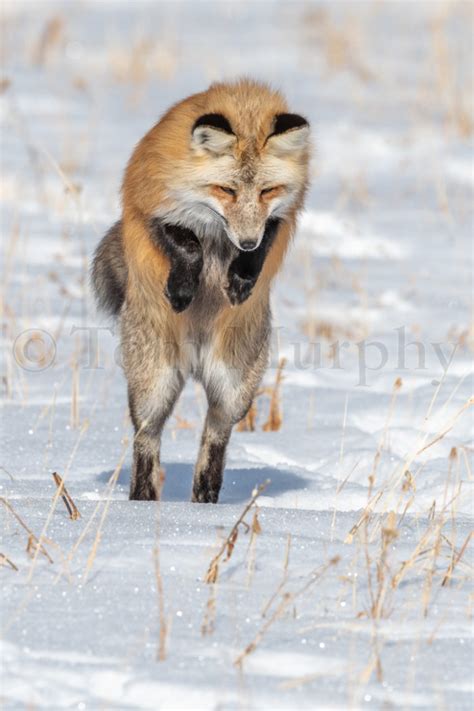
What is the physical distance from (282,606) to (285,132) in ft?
8.52

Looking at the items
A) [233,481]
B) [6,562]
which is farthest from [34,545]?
[233,481]

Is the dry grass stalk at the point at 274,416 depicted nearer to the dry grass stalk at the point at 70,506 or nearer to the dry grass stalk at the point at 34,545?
the dry grass stalk at the point at 70,506

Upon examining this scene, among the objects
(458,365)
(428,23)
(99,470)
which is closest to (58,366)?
(99,470)

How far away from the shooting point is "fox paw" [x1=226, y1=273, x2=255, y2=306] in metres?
5.60

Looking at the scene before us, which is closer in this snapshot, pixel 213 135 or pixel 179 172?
pixel 213 135

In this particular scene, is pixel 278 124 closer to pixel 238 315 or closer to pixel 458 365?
pixel 238 315

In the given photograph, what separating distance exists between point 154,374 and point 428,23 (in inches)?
742

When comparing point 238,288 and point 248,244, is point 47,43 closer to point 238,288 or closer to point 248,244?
point 238,288

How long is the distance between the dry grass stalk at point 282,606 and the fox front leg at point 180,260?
1839 mm

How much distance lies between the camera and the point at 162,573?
13.2 feet

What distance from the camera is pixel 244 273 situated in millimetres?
5598

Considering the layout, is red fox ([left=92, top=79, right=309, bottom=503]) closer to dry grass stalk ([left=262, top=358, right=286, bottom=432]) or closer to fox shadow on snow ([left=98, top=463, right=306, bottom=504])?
fox shadow on snow ([left=98, top=463, right=306, bottom=504])

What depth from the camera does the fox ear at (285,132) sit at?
213 inches

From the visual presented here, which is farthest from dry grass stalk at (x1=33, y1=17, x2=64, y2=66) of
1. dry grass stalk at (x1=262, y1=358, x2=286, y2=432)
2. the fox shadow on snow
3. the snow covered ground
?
the fox shadow on snow
